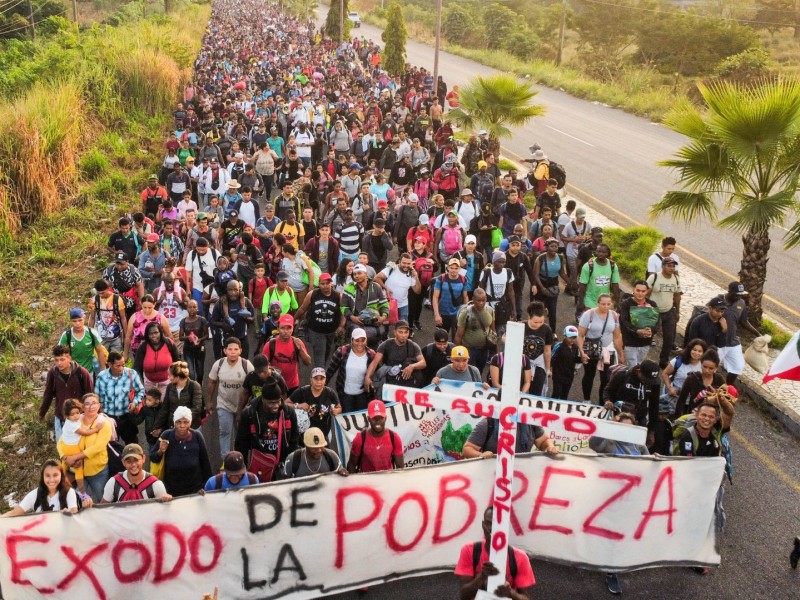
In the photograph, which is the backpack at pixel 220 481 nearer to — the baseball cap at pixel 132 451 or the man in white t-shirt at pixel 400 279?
the baseball cap at pixel 132 451

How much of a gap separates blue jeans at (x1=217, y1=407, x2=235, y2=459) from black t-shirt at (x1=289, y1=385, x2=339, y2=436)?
0.80 metres

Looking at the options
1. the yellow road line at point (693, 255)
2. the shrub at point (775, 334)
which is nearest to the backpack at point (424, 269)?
the shrub at point (775, 334)

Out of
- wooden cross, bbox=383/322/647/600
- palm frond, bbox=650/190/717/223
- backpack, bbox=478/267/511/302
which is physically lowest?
backpack, bbox=478/267/511/302

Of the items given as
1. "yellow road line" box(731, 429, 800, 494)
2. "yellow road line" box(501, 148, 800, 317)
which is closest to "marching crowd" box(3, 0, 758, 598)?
"yellow road line" box(731, 429, 800, 494)

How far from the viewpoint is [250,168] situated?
15.1 m

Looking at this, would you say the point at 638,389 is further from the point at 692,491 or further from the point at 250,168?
the point at 250,168

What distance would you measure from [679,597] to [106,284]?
682 centimetres

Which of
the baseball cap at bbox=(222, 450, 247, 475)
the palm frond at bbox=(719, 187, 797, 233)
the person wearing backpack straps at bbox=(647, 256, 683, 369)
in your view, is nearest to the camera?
the baseball cap at bbox=(222, 450, 247, 475)

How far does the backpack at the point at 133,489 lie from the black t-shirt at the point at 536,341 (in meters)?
4.22

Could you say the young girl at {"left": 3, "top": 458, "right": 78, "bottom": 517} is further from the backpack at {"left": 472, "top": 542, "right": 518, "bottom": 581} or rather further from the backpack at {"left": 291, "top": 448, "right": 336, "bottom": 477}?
the backpack at {"left": 472, "top": 542, "right": 518, "bottom": 581}

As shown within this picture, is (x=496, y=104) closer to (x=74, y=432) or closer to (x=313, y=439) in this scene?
(x=313, y=439)

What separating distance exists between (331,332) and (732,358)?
4680mm

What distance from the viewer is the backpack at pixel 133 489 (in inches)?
248

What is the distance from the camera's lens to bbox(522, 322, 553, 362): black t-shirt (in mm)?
8799
